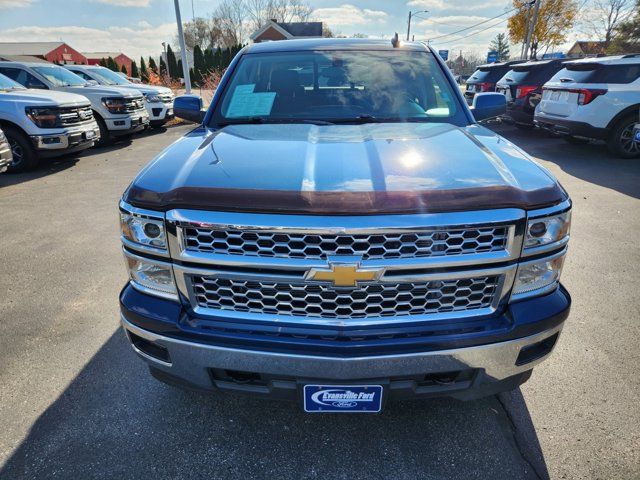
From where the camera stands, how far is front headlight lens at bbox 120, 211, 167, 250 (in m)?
1.65

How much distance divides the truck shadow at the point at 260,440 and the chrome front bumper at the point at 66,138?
22.0ft

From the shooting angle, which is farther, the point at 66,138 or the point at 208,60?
the point at 208,60

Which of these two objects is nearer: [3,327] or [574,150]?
[3,327]

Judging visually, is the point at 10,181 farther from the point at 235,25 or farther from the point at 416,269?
the point at 235,25

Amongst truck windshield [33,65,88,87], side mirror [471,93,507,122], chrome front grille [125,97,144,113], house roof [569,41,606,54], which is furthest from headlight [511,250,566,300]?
house roof [569,41,606,54]

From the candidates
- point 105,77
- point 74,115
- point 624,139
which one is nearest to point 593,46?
point 624,139

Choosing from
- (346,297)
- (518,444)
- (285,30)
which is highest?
(285,30)

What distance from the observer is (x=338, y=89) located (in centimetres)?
298

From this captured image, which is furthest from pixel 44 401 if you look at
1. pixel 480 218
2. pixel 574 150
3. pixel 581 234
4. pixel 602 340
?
pixel 574 150

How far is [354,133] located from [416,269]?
1.03 m

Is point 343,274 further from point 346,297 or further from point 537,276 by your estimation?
point 537,276

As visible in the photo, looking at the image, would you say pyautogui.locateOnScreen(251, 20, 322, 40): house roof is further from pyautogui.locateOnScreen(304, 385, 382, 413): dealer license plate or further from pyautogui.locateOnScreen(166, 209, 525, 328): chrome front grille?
pyautogui.locateOnScreen(304, 385, 382, 413): dealer license plate

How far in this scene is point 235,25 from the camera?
59.1 metres

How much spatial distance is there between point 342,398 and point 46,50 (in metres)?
77.4
